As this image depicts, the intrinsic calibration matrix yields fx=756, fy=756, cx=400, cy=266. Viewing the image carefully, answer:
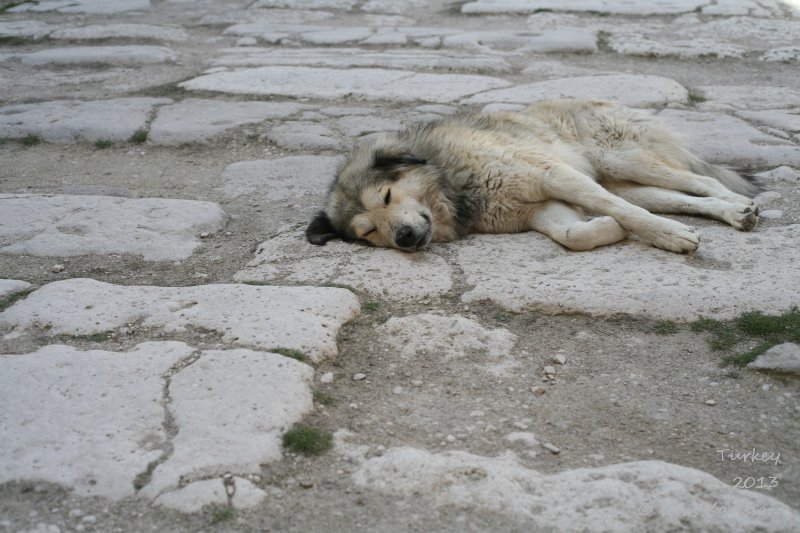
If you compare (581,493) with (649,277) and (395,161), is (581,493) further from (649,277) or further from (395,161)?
(395,161)

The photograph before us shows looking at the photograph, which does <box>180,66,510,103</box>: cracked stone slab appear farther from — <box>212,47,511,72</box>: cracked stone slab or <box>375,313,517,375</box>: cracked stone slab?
<box>375,313,517,375</box>: cracked stone slab

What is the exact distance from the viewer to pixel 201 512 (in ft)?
7.50

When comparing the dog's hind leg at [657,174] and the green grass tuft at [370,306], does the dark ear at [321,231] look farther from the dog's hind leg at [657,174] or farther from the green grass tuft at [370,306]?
the dog's hind leg at [657,174]

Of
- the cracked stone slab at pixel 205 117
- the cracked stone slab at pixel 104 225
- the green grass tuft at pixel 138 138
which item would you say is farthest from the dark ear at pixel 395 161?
the green grass tuft at pixel 138 138

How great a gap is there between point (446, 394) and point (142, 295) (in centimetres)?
155

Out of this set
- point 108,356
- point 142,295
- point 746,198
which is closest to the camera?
point 108,356

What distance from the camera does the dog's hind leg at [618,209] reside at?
150 inches

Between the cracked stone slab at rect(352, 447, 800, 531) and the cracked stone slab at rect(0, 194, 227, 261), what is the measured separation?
7.13 ft

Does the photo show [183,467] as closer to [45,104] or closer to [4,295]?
[4,295]

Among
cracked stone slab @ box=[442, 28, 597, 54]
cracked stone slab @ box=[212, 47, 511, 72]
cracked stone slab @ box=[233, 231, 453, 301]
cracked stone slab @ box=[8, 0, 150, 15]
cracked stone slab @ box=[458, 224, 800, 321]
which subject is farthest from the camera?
cracked stone slab @ box=[8, 0, 150, 15]

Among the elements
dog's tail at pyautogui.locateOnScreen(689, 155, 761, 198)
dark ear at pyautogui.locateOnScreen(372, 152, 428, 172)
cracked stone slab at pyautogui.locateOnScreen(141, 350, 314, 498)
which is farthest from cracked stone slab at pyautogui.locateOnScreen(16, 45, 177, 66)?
cracked stone slab at pyautogui.locateOnScreen(141, 350, 314, 498)

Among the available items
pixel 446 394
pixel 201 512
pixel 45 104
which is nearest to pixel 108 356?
pixel 201 512

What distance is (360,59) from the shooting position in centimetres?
769

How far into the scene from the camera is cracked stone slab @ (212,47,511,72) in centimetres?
743
